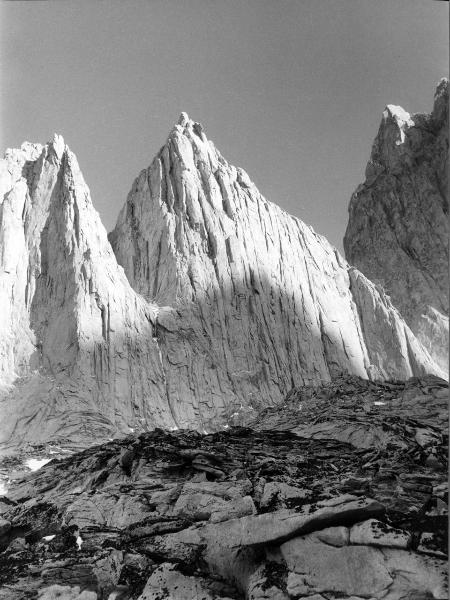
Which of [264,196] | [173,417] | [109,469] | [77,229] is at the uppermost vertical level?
[264,196]

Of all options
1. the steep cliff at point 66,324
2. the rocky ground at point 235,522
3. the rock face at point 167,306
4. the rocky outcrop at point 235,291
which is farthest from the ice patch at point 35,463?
the rocky outcrop at point 235,291

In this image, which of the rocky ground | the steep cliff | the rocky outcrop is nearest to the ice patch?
the steep cliff

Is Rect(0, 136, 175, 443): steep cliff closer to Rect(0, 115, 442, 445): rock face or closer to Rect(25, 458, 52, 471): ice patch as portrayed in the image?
Rect(0, 115, 442, 445): rock face

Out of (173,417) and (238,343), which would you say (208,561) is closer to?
(173,417)

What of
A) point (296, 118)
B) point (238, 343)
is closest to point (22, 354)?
point (238, 343)

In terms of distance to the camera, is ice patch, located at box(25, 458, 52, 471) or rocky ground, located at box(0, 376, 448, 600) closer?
rocky ground, located at box(0, 376, 448, 600)

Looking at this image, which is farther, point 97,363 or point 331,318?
point 331,318
